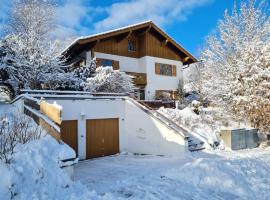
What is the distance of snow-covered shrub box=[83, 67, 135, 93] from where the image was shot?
17.7 m

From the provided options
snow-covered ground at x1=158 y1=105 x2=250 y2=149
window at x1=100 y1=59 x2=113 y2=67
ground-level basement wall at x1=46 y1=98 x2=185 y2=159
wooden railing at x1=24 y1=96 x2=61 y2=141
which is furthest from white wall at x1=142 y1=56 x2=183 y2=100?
wooden railing at x1=24 y1=96 x2=61 y2=141

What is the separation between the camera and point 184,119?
16500mm

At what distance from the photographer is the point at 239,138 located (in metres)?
14.1

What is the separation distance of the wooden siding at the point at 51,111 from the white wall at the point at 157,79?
51.4 feet

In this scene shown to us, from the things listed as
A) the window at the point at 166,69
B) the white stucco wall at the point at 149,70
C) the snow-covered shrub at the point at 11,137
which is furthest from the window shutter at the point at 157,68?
the snow-covered shrub at the point at 11,137

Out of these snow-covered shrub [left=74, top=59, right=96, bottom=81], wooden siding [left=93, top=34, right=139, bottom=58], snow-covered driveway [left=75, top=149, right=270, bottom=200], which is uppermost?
wooden siding [left=93, top=34, right=139, bottom=58]

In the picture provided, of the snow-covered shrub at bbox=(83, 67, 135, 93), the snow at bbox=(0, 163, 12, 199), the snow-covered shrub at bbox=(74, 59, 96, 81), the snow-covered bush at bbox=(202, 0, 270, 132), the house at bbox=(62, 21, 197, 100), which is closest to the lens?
the snow at bbox=(0, 163, 12, 199)

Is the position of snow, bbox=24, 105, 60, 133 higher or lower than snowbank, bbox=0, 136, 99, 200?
higher

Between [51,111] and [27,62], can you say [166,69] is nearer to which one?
[27,62]

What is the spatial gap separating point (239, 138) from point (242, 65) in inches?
210

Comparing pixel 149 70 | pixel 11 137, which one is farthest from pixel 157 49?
pixel 11 137

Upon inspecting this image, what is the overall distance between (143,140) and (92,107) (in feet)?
11.0

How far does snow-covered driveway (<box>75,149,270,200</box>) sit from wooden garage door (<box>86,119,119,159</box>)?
363cm

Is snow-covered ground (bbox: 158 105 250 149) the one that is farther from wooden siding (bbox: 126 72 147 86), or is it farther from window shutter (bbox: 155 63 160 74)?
window shutter (bbox: 155 63 160 74)
